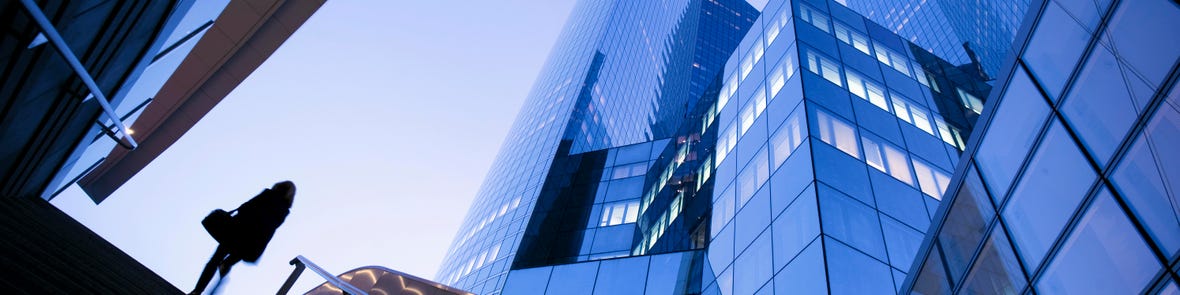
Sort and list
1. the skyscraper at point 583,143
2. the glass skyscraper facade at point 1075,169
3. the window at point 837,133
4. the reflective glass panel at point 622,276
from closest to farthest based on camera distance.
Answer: the glass skyscraper facade at point 1075,169 → the window at point 837,133 → the reflective glass panel at point 622,276 → the skyscraper at point 583,143

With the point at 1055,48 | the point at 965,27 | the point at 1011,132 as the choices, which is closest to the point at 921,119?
the point at 1011,132

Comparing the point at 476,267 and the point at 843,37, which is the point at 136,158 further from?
the point at 843,37

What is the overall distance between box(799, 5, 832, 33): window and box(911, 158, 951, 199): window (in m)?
7.76

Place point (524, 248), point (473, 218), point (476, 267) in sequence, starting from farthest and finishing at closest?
point (473, 218)
point (476, 267)
point (524, 248)

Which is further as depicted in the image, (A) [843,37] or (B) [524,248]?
(B) [524,248]

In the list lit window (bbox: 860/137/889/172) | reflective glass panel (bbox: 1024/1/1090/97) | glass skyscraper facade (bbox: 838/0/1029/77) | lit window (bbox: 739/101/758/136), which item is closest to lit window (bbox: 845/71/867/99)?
lit window (bbox: 860/137/889/172)

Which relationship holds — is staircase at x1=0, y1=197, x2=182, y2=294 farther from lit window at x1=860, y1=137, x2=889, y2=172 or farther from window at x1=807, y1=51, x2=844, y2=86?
window at x1=807, y1=51, x2=844, y2=86

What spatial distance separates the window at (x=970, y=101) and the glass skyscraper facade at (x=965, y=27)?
166 ft

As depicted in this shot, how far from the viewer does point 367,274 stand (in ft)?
40.9

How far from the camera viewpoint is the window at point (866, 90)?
20922 mm

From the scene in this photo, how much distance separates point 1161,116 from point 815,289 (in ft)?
28.5

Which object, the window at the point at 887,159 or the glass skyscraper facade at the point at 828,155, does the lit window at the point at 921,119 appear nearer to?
the glass skyscraper facade at the point at 828,155

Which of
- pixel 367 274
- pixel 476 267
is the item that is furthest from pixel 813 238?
pixel 476 267

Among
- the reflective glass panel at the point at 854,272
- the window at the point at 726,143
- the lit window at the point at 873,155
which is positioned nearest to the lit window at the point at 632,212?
the window at the point at 726,143
